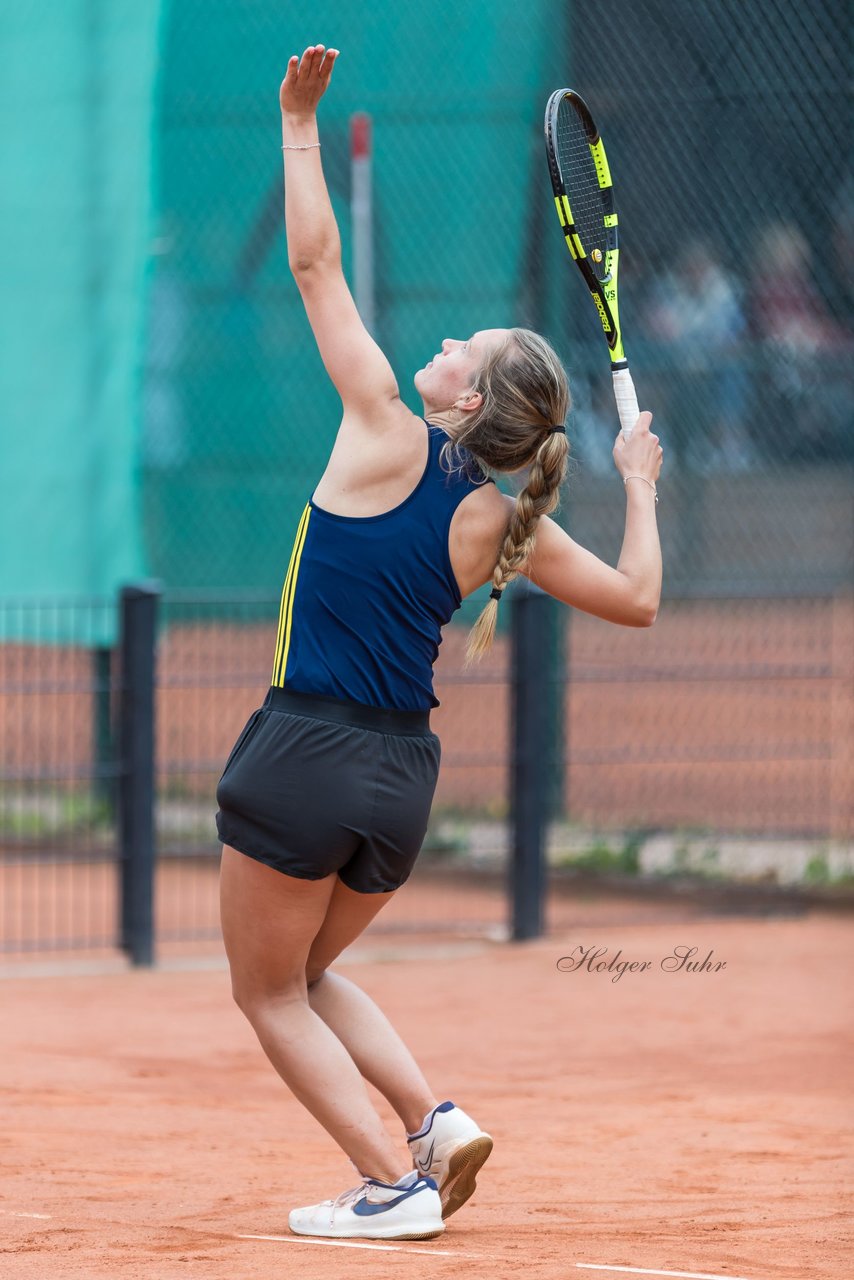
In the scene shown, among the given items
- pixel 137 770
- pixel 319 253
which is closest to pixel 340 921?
pixel 319 253

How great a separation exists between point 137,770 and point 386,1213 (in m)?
3.45

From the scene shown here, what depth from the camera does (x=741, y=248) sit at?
8.96m

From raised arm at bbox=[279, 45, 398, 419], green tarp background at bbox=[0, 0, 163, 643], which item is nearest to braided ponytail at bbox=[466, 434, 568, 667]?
raised arm at bbox=[279, 45, 398, 419]

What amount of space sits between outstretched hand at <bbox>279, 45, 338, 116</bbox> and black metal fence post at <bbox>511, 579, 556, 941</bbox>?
4.00 metres

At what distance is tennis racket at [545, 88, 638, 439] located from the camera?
148 inches

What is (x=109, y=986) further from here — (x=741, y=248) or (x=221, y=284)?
(x=741, y=248)

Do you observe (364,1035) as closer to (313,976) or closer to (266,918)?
(313,976)

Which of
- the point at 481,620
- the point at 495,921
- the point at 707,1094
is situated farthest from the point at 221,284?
the point at 481,620

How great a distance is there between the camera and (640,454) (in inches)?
141

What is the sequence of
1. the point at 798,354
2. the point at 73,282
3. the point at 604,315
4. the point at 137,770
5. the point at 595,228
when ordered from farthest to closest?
1. the point at 798,354
2. the point at 73,282
3. the point at 137,770
4. the point at 595,228
5. the point at 604,315

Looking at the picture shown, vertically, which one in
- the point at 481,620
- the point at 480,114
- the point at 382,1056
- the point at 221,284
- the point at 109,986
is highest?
the point at 480,114

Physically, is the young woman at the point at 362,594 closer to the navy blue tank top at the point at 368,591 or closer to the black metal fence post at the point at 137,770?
the navy blue tank top at the point at 368,591

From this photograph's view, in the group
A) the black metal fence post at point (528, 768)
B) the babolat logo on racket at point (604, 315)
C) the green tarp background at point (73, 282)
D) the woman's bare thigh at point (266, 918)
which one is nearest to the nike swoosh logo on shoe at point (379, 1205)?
the woman's bare thigh at point (266, 918)

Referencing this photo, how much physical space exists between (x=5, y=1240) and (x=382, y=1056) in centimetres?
84
